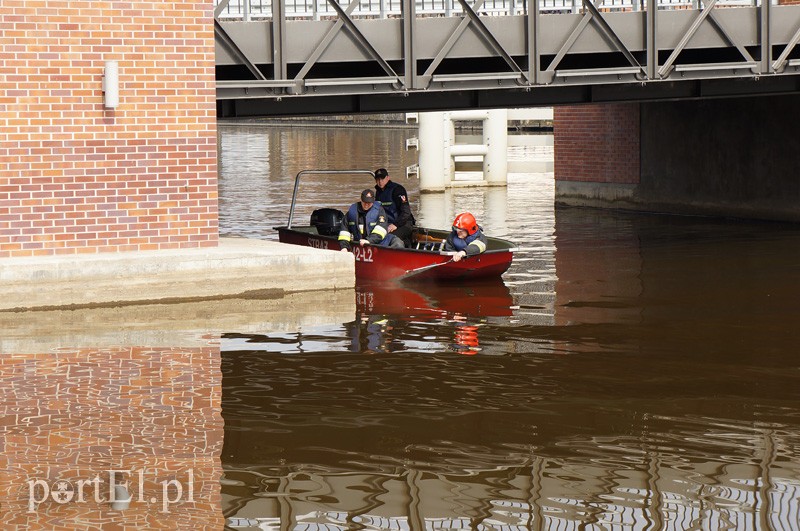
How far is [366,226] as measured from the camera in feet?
60.3

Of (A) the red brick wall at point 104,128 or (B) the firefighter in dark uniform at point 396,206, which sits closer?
(A) the red brick wall at point 104,128

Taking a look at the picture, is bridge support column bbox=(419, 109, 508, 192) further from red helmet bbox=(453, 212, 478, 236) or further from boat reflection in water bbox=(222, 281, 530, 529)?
boat reflection in water bbox=(222, 281, 530, 529)

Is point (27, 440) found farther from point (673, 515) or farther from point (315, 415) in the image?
point (673, 515)

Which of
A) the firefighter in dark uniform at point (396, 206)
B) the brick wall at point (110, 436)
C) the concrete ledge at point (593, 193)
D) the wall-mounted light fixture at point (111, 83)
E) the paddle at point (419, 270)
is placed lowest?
the brick wall at point (110, 436)

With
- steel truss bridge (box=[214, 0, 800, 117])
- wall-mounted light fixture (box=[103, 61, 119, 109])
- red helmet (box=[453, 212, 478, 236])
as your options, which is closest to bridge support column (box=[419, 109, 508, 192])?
steel truss bridge (box=[214, 0, 800, 117])

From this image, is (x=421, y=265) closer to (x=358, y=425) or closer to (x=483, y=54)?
(x=483, y=54)

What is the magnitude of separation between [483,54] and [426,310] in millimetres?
4856

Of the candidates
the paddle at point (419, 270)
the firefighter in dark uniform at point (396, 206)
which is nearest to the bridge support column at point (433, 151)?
the firefighter in dark uniform at point (396, 206)

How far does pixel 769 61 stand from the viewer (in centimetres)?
2061

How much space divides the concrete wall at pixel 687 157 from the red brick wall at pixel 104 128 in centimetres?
1326

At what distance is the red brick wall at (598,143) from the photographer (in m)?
29.2

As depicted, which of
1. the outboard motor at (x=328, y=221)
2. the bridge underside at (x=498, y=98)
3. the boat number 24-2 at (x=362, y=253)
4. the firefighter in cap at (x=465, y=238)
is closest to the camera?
the firefighter in cap at (x=465, y=238)

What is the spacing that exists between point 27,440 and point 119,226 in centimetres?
690

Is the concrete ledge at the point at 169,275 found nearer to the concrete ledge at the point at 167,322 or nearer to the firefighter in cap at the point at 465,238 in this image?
the concrete ledge at the point at 167,322
